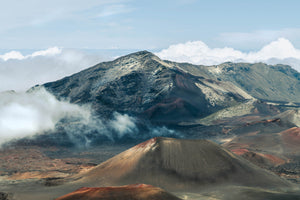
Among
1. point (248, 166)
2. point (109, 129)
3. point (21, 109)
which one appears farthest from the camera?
point (21, 109)

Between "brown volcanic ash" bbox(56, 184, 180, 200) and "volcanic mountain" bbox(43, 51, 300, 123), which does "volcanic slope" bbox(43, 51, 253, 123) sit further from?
"brown volcanic ash" bbox(56, 184, 180, 200)

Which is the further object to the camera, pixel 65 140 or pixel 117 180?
pixel 65 140

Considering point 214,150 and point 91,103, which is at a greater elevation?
point 91,103

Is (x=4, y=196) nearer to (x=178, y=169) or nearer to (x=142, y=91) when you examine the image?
(x=178, y=169)

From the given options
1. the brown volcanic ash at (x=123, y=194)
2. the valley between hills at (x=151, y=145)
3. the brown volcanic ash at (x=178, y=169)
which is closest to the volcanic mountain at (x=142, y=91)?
the valley between hills at (x=151, y=145)

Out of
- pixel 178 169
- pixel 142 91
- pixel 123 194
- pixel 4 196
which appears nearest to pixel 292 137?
pixel 178 169

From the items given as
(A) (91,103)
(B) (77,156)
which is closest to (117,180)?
(B) (77,156)

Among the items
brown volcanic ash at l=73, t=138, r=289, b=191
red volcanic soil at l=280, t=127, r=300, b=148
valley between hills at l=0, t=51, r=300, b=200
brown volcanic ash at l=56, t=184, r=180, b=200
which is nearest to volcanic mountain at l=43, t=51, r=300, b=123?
valley between hills at l=0, t=51, r=300, b=200

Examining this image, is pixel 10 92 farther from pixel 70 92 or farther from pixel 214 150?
pixel 214 150
